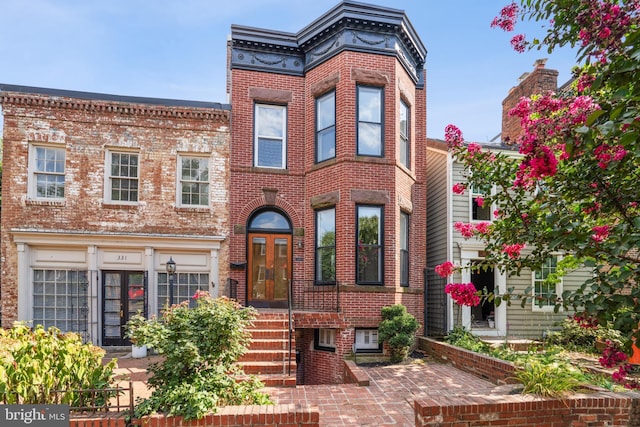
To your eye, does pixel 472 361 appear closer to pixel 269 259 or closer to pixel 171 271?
pixel 269 259

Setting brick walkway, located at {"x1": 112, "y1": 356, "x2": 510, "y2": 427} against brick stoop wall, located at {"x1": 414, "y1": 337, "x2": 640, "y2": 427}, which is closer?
brick stoop wall, located at {"x1": 414, "y1": 337, "x2": 640, "y2": 427}

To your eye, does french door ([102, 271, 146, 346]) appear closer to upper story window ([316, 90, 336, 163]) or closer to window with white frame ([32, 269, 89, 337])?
window with white frame ([32, 269, 89, 337])

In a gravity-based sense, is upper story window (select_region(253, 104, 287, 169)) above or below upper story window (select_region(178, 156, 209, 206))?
above

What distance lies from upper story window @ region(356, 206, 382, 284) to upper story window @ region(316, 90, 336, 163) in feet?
6.33

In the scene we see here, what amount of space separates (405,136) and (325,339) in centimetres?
620

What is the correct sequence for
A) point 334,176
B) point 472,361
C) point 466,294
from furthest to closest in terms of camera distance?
point 334,176 < point 472,361 < point 466,294

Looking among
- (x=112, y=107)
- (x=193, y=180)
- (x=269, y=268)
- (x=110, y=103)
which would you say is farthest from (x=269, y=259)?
(x=110, y=103)

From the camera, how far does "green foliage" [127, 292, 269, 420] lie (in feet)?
14.8

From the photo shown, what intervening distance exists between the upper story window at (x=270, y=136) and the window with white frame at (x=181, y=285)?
3743 millimetres

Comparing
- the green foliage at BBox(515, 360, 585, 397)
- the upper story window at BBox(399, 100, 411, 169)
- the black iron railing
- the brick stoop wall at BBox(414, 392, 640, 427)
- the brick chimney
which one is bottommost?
the brick stoop wall at BBox(414, 392, 640, 427)

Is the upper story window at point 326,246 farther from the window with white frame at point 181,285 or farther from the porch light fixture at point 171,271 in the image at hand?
the porch light fixture at point 171,271

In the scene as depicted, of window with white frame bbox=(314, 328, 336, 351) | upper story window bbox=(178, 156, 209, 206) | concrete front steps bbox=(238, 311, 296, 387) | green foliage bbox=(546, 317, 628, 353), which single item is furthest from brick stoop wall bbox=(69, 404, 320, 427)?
green foliage bbox=(546, 317, 628, 353)

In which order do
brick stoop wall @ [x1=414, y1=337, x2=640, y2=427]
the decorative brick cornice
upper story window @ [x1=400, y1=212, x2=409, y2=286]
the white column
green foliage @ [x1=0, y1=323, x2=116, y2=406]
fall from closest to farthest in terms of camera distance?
1. green foliage @ [x1=0, y1=323, x2=116, y2=406]
2. brick stoop wall @ [x1=414, y1=337, x2=640, y2=427]
3. the white column
4. the decorative brick cornice
5. upper story window @ [x1=400, y1=212, x2=409, y2=286]

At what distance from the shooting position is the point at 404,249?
442 inches
